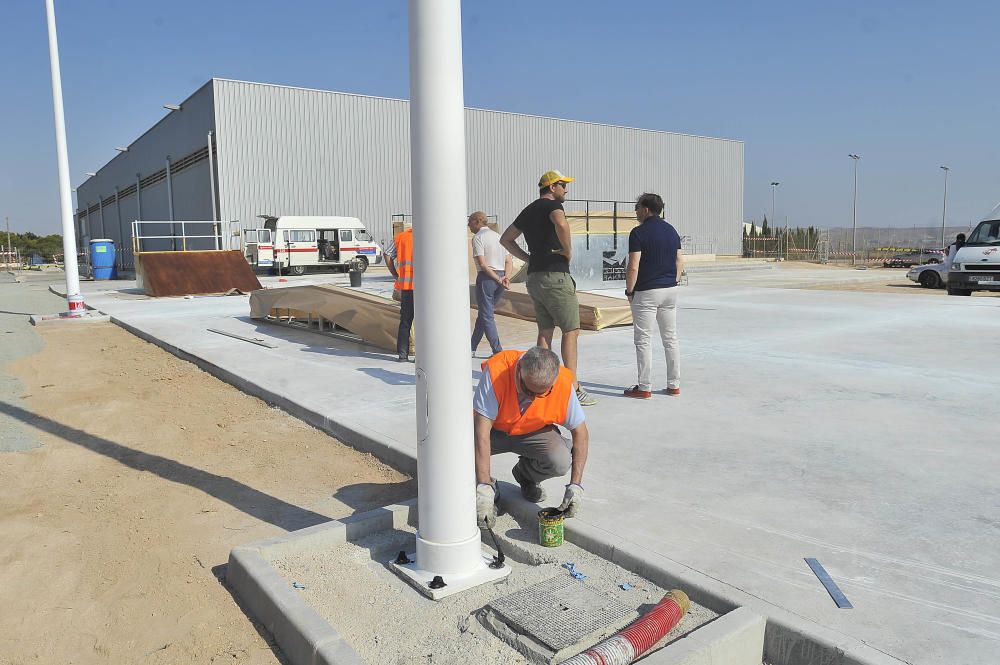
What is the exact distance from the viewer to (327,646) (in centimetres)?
265

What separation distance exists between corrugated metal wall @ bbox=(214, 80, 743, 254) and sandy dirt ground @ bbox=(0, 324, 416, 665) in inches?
1083

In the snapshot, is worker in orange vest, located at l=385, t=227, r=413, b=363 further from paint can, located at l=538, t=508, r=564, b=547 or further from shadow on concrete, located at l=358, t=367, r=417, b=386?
paint can, located at l=538, t=508, r=564, b=547

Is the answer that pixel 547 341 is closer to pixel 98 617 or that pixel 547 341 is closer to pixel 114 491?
pixel 114 491

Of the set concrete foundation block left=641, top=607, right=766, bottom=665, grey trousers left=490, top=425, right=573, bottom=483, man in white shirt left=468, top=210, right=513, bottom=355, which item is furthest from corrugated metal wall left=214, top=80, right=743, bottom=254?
concrete foundation block left=641, top=607, right=766, bottom=665

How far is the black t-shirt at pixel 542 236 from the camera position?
605cm

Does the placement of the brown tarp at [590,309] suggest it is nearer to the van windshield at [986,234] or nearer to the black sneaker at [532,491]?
the black sneaker at [532,491]

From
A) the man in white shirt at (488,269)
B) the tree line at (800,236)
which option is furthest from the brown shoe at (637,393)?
the tree line at (800,236)

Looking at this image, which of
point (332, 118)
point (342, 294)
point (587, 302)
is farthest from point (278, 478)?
point (332, 118)

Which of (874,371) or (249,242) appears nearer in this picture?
→ (874,371)

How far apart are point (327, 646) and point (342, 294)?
8.12m

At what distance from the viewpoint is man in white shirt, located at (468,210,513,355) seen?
7.49 metres

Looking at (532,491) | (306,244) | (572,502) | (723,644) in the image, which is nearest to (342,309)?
(532,491)

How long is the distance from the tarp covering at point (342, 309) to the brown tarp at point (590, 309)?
4.69 feet

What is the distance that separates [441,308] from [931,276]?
25422mm
